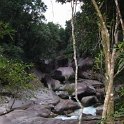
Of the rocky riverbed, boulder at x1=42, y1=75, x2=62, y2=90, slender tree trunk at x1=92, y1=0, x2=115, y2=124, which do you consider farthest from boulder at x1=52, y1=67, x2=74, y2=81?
slender tree trunk at x1=92, y1=0, x2=115, y2=124

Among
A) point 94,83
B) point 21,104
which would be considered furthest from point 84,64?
point 21,104

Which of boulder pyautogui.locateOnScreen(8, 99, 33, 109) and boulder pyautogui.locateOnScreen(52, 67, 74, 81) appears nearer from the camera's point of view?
boulder pyautogui.locateOnScreen(8, 99, 33, 109)

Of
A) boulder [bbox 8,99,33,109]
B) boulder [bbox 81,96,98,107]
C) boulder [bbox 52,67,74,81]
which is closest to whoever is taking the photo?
boulder [bbox 8,99,33,109]

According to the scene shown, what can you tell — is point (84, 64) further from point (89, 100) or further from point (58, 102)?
point (58, 102)

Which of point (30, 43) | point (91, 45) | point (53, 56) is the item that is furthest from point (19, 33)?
point (91, 45)

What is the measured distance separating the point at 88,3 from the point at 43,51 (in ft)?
55.2

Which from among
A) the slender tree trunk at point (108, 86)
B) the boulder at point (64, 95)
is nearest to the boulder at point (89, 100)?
the boulder at point (64, 95)

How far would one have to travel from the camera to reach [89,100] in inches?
683

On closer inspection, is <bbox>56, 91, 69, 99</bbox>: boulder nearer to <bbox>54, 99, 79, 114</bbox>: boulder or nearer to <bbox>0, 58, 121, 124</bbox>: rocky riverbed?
<bbox>0, 58, 121, 124</bbox>: rocky riverbed

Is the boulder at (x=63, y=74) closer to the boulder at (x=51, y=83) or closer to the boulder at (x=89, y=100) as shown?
the boulder at (x=51, y=83)

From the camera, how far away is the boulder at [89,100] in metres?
17.2

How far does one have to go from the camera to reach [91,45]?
658 cm

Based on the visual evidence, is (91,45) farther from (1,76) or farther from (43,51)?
(43,51)

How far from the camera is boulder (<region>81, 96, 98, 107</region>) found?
56.5ft
